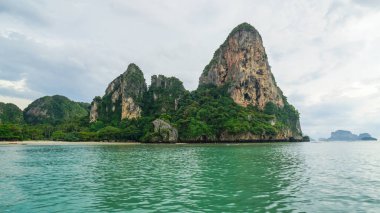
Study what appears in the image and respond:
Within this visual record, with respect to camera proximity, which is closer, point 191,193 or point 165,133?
point 191,193

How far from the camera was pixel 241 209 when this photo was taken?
1909 cm

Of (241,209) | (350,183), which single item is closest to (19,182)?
(241,209)

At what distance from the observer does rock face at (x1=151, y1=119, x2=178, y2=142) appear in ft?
628

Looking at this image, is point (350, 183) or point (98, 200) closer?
point (98, 200)

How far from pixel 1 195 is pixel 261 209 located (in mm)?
19873

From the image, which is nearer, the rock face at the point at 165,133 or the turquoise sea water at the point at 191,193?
the turquoise sea water at the point at 191,193

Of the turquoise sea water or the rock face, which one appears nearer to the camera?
the turquoise sea water

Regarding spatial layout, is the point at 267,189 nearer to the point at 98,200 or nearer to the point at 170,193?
the point at 170,193

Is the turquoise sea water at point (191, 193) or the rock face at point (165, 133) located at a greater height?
the rock face at point (165, 133)

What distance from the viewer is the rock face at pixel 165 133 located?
628 ft

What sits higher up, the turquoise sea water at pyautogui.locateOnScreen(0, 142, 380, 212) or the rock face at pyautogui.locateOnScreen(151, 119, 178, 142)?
the rock face at pyautogui.locateOnScreen(151, 119, 178, 142)

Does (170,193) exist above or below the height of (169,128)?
below

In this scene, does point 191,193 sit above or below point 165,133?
below

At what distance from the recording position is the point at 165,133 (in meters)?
192
